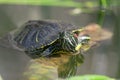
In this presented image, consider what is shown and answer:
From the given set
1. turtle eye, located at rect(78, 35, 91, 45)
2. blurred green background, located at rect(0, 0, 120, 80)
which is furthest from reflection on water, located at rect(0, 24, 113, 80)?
turtle eye, located at rect(78, 35, 91, 45)

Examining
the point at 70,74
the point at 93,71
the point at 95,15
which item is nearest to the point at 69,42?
the point at 93,71

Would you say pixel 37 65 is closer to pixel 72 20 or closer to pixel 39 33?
pixel 39 33

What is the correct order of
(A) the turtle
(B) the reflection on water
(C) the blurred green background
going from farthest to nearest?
(A) the turtle < (C) the blurred green background < (B) the reflection on water

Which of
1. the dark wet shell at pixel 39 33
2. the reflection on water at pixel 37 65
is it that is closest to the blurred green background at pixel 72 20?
the reflection on water at pixel 37 65

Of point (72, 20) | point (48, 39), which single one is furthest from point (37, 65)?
point (72, 20)

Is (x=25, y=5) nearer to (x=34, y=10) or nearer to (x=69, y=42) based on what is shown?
(x=34, y=10)

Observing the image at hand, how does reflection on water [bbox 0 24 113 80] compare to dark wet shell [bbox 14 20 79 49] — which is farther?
dark wet shell [bbox 14 20 79 49]

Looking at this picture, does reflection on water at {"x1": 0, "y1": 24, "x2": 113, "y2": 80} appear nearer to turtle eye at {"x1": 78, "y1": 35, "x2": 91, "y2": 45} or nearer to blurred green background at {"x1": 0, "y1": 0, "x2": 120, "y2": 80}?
blurred green background at {"x1": 0, "y1": 0, "x2": 120, "y2": 80}

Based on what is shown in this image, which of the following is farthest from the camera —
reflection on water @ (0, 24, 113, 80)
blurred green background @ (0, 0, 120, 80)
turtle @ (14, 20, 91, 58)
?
turtle @ (14, 20, 91, 58)
